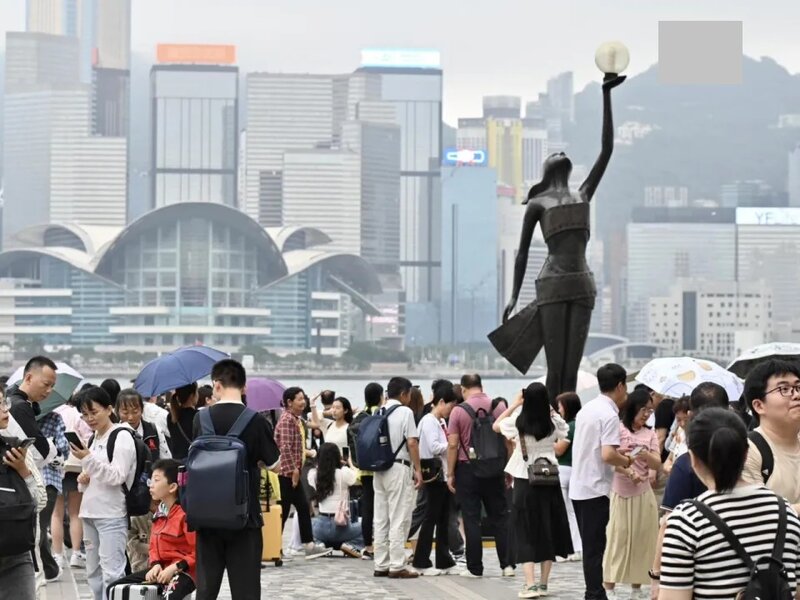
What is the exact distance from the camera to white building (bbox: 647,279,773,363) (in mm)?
157875

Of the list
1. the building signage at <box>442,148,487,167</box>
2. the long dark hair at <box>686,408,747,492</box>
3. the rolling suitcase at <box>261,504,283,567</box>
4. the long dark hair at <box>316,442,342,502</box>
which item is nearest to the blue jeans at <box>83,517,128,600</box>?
the rolling suitcase at <box>261,504,283,567</box>

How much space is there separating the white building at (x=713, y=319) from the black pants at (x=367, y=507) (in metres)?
148

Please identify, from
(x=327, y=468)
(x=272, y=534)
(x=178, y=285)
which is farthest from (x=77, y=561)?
(x=178, y=285)

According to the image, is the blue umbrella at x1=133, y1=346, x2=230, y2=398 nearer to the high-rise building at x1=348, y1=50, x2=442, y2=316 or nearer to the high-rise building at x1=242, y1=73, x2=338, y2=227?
the high-rise building at x1=348, y1=50, x2=442, y2=316

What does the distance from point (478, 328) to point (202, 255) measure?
1756 inches

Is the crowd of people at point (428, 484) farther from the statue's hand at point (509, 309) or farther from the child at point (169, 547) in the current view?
the statue's hand at point (509, 309)

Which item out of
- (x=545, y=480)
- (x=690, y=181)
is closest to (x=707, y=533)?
(x=545, y=480)

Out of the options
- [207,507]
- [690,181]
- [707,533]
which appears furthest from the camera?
[690,181]

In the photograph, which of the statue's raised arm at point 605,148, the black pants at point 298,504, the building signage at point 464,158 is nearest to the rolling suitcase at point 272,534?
the black pants at point 298,504

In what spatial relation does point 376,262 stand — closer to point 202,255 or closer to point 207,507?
point 202,255

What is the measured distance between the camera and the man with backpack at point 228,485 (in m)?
5.75

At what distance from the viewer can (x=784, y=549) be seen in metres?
Answer: 3.35

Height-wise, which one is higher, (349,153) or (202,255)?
(349,153)

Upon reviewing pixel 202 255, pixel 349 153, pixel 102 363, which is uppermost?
pixel 349 153
